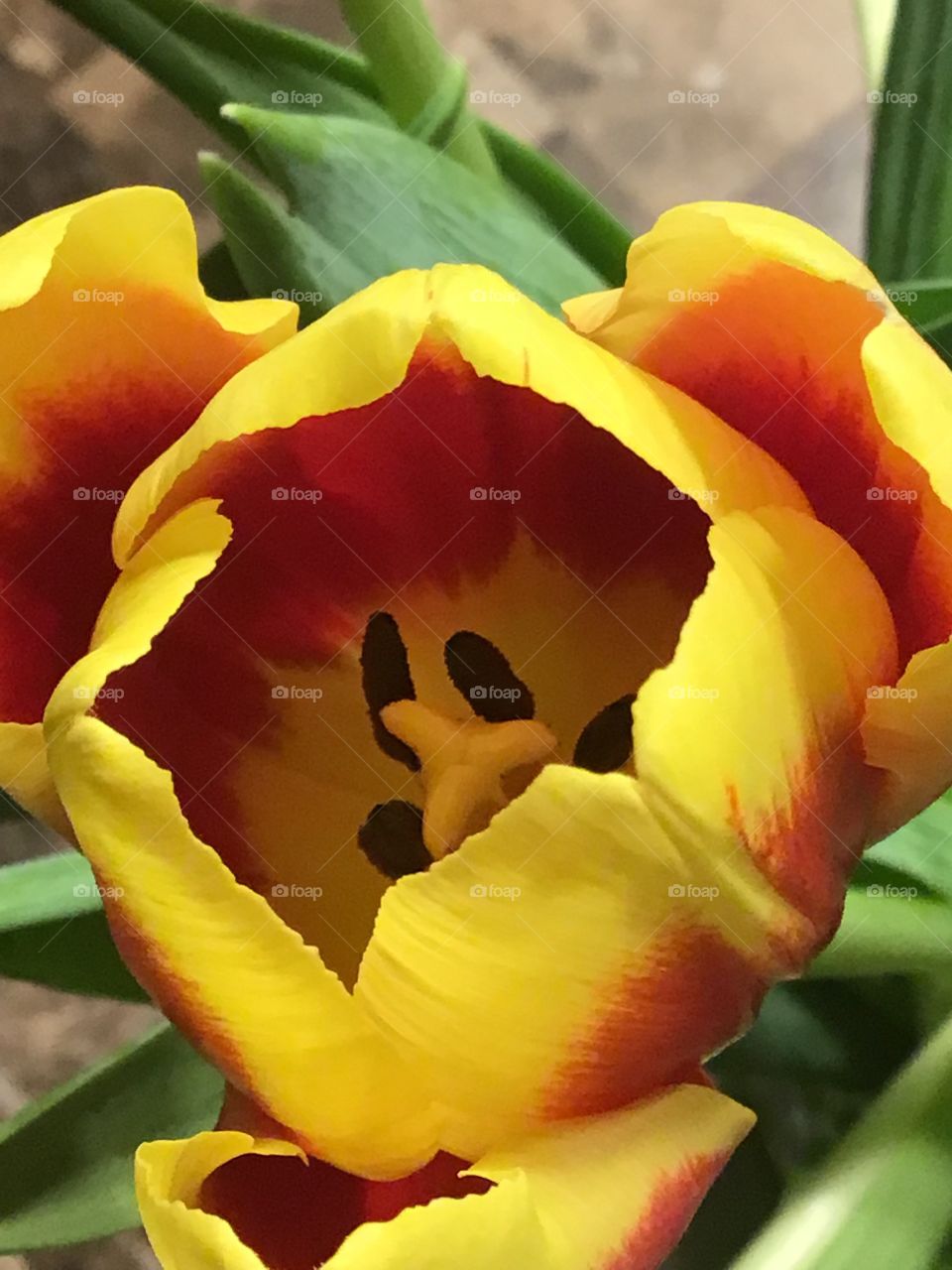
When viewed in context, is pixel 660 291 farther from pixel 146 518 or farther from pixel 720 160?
pixel 720 160

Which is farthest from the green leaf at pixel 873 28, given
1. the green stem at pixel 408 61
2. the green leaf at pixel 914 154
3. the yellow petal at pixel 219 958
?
the yellow petal at pixel 219 958

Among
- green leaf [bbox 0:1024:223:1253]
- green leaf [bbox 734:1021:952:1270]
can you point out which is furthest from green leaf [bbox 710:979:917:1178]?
green leaf [bbox 0:1024:223:1253]

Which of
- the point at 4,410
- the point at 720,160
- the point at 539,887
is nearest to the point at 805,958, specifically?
the point at 539,887

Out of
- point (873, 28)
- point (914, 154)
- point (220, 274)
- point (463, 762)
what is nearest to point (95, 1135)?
point (463, 762)

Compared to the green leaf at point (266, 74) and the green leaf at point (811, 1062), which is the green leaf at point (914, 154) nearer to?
the green leaf at point (266, 74)

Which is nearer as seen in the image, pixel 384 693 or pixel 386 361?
pixel 386 361
